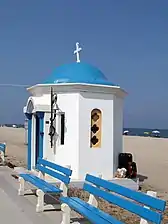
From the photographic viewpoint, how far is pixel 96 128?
12.4 m

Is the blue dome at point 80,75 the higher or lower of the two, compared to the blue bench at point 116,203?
higher

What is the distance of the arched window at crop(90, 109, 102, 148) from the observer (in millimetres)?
12281

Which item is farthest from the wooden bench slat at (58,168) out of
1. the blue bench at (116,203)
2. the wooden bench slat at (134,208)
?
the wooden bench slat at (134,208)

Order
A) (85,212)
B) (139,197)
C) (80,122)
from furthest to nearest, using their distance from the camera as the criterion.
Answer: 1. (80,122)
2. (85,212)
3. (139,197)

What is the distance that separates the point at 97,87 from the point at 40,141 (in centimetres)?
244

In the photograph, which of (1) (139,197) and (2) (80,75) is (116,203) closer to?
(1) (139,197)

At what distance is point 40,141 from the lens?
1275 centimetres

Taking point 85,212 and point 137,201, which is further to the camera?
point 85,212

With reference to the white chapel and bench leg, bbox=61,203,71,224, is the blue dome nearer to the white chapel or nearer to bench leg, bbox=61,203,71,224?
the white chapel

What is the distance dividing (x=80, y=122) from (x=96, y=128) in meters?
0.60

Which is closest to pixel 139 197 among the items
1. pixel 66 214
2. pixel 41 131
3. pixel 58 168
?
pixel 66 214

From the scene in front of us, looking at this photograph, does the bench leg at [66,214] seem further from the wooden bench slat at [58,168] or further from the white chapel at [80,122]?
the white chapel at [80,122]

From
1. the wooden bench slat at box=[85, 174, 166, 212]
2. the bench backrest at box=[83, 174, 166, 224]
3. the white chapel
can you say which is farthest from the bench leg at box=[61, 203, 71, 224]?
the white chapel

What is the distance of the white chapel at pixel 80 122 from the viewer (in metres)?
12.0
